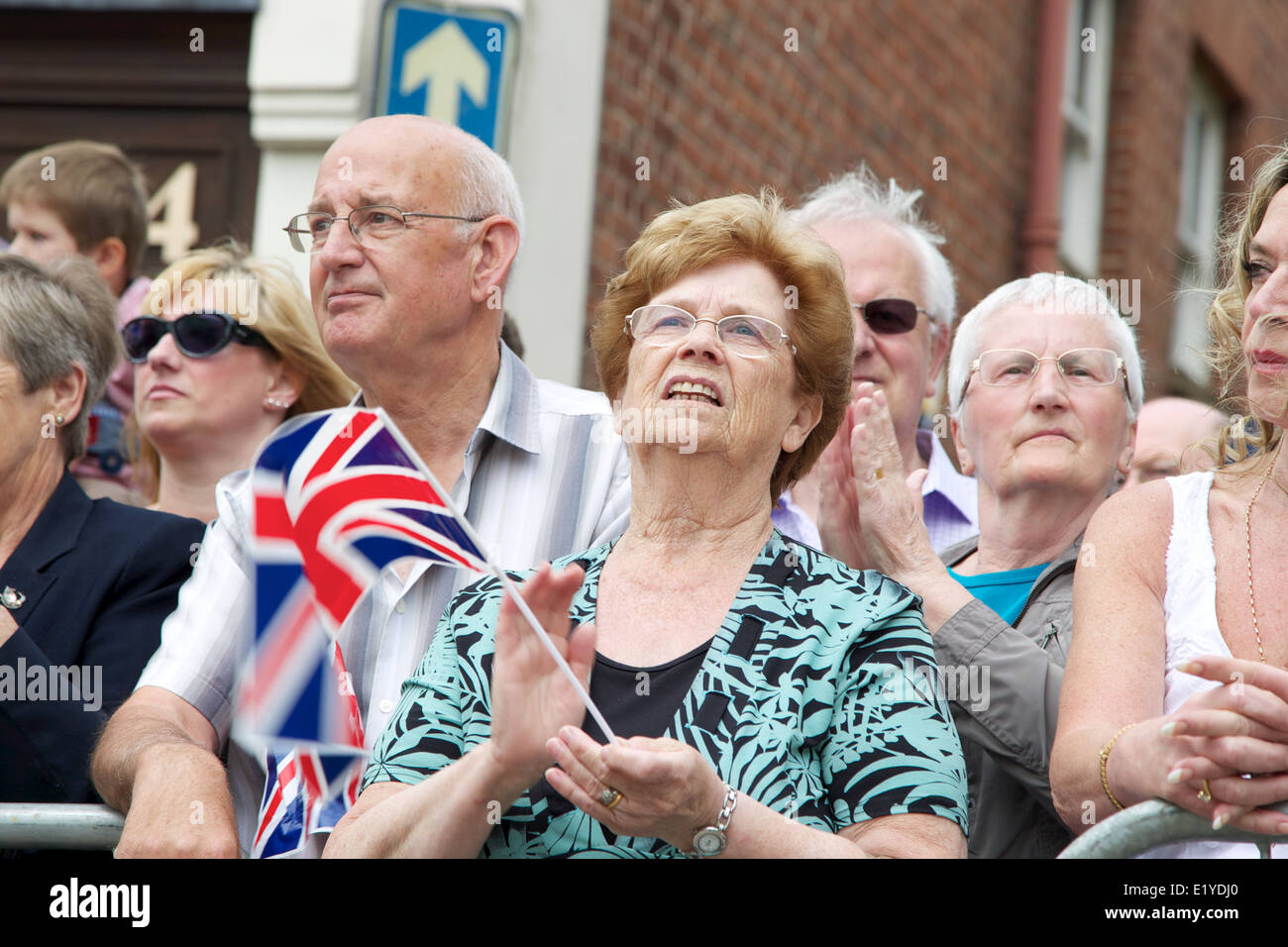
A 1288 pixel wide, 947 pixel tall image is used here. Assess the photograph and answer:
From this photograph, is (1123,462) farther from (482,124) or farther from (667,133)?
(667,133)

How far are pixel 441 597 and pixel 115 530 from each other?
2.70 feet

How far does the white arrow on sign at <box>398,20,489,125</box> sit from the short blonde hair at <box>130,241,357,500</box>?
111 centimetres

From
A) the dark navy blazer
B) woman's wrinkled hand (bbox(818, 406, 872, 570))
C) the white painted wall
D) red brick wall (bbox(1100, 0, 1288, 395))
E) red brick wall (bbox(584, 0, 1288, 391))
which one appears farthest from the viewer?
red brick wall (bbox(1100, 0, 1288, 395))

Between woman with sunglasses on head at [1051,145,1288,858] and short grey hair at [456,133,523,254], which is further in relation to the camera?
short grey hair at [456,133,523,254]

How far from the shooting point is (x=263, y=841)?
10.3 feet

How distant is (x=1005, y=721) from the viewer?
307 centimetres

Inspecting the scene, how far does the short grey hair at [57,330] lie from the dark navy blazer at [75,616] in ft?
0.79

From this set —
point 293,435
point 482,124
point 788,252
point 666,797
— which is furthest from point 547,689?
point 482,124

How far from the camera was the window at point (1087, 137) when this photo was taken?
39.1 ft

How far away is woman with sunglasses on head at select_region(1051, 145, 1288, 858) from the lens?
2.44m

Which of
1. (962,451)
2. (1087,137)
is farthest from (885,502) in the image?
(1087,137)

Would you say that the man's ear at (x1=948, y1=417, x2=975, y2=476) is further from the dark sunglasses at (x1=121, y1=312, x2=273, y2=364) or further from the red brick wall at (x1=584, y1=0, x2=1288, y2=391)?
the red brick wall at (x1=584, y1=0, x2=1288, y2=391)

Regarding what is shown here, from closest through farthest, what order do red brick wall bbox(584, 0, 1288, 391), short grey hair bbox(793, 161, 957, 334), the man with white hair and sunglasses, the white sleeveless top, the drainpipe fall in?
the white sleeveless top, the man with white hair and sunglasses, short grey hair bbox(793, 161, 957, 334), red brick wall bbox(584, 0, 1288, 391), the drainpipe

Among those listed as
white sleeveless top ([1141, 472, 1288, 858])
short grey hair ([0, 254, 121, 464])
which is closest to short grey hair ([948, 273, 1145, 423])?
white sleeveless top ([1141, 472, 1288, 858])
